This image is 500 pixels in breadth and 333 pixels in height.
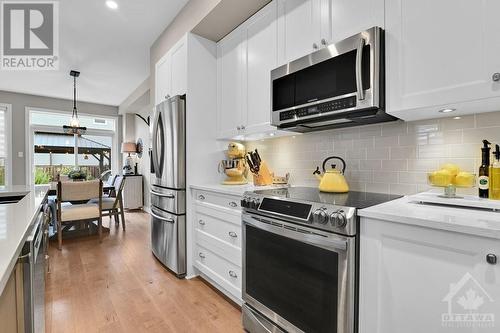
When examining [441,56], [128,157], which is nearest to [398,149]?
[441,56]

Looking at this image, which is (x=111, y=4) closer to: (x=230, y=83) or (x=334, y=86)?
(x=230, y=83)

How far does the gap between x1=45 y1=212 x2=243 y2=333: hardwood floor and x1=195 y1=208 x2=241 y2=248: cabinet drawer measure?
52 centimetres

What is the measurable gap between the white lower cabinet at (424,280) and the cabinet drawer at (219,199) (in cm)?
99

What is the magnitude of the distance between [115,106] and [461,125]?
738cm

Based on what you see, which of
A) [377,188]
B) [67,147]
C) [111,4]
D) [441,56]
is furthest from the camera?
[67,147]

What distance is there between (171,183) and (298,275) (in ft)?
5.38

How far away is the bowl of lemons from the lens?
48.1 inches

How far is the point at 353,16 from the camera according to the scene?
1447mm

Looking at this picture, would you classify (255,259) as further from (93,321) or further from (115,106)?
(115,106)

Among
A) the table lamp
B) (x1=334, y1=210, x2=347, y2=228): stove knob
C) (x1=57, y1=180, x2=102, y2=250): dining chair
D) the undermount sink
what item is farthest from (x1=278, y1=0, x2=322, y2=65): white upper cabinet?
the table lamp

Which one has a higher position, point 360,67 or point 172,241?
point 360,67

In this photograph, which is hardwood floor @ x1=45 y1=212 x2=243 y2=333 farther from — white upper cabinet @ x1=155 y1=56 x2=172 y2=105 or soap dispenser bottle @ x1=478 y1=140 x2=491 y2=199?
white upper cabinet @ x1=155 y1=56 x2=172 y2=105

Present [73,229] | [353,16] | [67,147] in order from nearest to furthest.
Answer: [353,16]
[73,229]
[67,147]

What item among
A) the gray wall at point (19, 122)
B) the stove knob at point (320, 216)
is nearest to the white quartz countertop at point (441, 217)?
the stove knob at point (320, 216)
